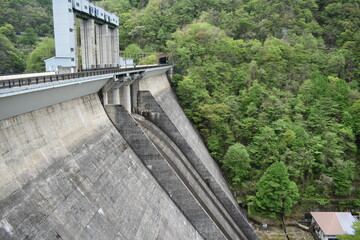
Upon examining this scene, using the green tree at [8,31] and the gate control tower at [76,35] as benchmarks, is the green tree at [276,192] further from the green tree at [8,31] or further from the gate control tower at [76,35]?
the green tree at [8,31]

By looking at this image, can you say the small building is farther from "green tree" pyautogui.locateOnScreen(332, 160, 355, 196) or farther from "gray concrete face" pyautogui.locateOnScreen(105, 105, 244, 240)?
"gray concrete face" pyautogui.locateOnScreen(105, 105, 244, 240)

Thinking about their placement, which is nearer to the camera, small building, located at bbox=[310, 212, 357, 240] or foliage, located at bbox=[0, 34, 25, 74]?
small building, located at bbox=[310, 212, 357, 240]

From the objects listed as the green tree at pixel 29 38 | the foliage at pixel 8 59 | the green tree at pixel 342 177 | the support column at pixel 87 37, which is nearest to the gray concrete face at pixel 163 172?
the support column at pixel 87 37

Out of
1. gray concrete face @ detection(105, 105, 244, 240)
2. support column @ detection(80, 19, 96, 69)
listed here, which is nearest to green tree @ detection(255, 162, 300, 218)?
gray concrete face @ detection(105, 105, 244, 240)

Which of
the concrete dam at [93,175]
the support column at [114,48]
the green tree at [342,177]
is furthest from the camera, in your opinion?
the support column at [114,48]

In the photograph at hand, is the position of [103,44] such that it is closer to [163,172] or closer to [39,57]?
[163,172]

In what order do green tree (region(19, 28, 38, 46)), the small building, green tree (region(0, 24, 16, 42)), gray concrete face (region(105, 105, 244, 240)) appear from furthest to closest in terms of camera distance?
green tree (region(19, 28, 38, 46))
green tree (region(0, 24, 16, 42))
the small building
gray concrete face (region(105, 105, 244, 240))

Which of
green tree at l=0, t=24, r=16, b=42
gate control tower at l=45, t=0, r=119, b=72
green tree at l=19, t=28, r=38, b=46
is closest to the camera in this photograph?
gate control tower at l=45, t=0, r=119, b=72
